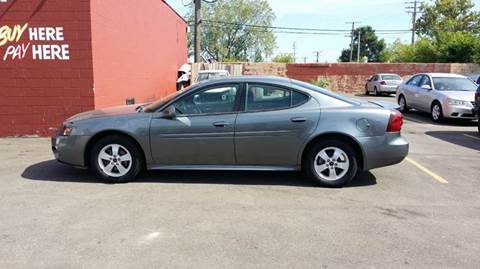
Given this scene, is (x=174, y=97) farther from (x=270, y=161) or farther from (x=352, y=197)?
(x=352, y=197)

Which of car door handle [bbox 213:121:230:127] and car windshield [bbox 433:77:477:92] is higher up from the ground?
car windshield [bbox 433:77:477:92]

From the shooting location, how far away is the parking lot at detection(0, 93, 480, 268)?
4152mm

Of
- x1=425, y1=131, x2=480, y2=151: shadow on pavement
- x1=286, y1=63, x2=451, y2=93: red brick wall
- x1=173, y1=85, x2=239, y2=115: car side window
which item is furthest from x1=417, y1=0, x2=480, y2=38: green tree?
x1=173, y1=85, x2=239, y2=115: car side window

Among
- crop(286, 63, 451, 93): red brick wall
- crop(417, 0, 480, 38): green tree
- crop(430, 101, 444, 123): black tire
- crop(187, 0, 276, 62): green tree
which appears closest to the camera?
crop(430, 101, 444, 123): black tire

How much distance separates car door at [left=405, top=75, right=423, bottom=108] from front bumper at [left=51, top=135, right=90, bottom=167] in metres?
12.0

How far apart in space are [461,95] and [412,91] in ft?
7.75

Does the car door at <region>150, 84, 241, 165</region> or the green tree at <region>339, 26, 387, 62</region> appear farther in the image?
the green tree at <region>339, 26, 387, 62</region>

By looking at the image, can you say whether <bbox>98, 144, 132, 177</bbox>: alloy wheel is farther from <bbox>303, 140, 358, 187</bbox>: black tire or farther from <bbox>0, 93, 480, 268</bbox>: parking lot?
<bbox>303, 140, 358, 187</bbox>: black tire

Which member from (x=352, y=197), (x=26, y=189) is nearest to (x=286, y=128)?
(x=352, y=197)

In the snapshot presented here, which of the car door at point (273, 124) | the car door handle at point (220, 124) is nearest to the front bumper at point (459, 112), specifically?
the car door at point (273, 124)

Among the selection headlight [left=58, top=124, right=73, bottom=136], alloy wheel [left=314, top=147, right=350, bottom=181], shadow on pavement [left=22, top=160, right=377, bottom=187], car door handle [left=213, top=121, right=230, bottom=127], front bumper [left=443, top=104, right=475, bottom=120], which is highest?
car door handle [left=213, top=121, right=230, bottom=127]

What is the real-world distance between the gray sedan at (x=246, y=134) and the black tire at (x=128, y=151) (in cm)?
1

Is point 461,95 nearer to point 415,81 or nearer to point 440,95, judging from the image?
point 440,95

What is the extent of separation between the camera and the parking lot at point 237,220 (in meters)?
4.15
